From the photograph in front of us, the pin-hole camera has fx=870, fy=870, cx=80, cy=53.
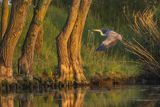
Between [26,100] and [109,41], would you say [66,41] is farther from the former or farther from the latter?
[26,100]

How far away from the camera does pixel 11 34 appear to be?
2345 centimetres

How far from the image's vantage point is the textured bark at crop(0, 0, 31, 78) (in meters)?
23.3

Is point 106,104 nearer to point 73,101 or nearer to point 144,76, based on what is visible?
point 73,101

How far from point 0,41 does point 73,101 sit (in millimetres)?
5270

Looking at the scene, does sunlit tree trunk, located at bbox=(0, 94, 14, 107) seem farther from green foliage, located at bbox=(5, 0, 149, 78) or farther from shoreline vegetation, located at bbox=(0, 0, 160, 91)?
green foliage, located at bbox=(5, 0, 149, 78)

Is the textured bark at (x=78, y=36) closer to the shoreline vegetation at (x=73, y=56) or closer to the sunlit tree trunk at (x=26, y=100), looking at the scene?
the shoreline vegetation at (x=73, y=56)

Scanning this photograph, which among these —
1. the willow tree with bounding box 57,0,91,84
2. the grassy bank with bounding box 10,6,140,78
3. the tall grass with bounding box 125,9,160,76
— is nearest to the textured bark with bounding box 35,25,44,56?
the grassy bank with bounding box 10,6,140,78

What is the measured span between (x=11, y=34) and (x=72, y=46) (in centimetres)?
211

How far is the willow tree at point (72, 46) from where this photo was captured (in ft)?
79.2

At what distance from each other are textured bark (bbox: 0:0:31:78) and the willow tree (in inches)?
55.9

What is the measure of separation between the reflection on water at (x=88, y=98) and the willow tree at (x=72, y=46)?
0.89 metres

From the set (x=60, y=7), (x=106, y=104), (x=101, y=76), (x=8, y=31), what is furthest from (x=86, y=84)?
(x=60, y=7)

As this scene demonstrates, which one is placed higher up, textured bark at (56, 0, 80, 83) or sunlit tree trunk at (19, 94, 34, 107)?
textured bark at (56, 0, 80, 83)

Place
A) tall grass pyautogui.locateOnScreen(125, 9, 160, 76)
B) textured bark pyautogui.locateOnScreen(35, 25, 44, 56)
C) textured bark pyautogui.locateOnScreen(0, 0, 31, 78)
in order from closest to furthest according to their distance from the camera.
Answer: textured bark pyautogui.locateOnScreen(0, 0, 31, 78) → tall grass pyautogui.locateOnScreen(125, 9, 160, 76) → textured bark pyautogui.locateOnScreen(35, 25, 44, 56)
